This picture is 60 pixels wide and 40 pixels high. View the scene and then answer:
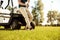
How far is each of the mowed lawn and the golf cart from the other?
0.13 meters

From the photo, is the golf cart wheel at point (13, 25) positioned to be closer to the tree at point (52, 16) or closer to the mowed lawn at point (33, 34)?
the mowed lawn at point (33, 34)

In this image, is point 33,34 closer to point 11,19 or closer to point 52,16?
point 11,19

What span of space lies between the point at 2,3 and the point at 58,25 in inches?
47.7

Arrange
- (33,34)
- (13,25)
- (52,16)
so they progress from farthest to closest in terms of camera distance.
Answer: (52,16) → (13,25) → (33,34)

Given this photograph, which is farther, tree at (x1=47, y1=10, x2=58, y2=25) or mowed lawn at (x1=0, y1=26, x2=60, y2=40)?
tree at (x1=47, y1=10, x2=58, y2=25)

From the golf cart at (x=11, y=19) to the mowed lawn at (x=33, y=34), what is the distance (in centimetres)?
13

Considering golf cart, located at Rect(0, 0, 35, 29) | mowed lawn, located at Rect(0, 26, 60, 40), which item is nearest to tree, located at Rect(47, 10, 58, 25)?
mowed lawn, located at Rect(0, 26, 60, 40)

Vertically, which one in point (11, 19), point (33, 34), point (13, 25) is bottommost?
point (33, 34)

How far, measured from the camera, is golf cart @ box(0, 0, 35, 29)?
3654 mm

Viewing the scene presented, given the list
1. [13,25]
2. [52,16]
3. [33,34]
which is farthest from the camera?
[52,16]

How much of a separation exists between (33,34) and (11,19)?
1.62ft

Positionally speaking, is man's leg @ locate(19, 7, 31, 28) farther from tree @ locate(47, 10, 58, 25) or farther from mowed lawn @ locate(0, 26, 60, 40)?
tree @ locate(47, 10, 58, 25)

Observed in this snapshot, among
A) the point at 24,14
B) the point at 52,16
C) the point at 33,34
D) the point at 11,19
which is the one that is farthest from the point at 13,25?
the point at 52,16

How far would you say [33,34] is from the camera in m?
3.65
